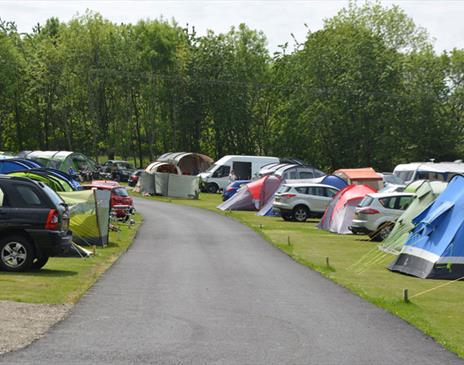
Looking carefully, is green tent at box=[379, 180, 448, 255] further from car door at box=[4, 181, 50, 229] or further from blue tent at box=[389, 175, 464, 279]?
car door at box=[4, 181, 50, 229]

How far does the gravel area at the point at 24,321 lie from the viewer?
10367 millimetres

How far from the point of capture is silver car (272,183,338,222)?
4038 cm

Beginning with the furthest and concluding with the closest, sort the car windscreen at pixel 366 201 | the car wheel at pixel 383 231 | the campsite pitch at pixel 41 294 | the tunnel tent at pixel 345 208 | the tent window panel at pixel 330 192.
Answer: the tent window panel at pixel 330 192 < the tunnel tent at pixel 345 208 < the car windscreen at pixel 366 201 < the car wheel at pixel 383 231 < the campsite pitch at pixel 41 294

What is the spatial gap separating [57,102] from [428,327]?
257 ft

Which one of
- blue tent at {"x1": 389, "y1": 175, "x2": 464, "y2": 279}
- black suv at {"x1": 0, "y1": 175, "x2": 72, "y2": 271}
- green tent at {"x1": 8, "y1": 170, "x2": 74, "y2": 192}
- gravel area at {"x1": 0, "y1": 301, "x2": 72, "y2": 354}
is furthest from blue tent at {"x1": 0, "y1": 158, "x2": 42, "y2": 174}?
gravel area at {"x1": 0, "y1": 301, "x2": 72, "y2": 354}

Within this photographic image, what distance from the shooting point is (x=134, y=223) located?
36.4m

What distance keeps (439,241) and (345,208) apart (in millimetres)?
14023

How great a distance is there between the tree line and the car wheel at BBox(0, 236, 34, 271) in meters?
54.3

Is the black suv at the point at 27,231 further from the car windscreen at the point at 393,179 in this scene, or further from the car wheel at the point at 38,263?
the car windscreen at the point at 393,179

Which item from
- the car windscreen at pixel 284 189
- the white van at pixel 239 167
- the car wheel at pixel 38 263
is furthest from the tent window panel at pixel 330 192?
the car wheel at pixel 38 263

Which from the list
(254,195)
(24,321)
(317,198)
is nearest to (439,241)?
(24,321)

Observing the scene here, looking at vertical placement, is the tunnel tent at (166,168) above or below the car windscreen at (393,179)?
above

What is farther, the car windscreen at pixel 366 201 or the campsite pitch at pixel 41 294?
the car windscreen at pixel 366 201

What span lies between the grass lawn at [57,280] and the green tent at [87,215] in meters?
1.19
